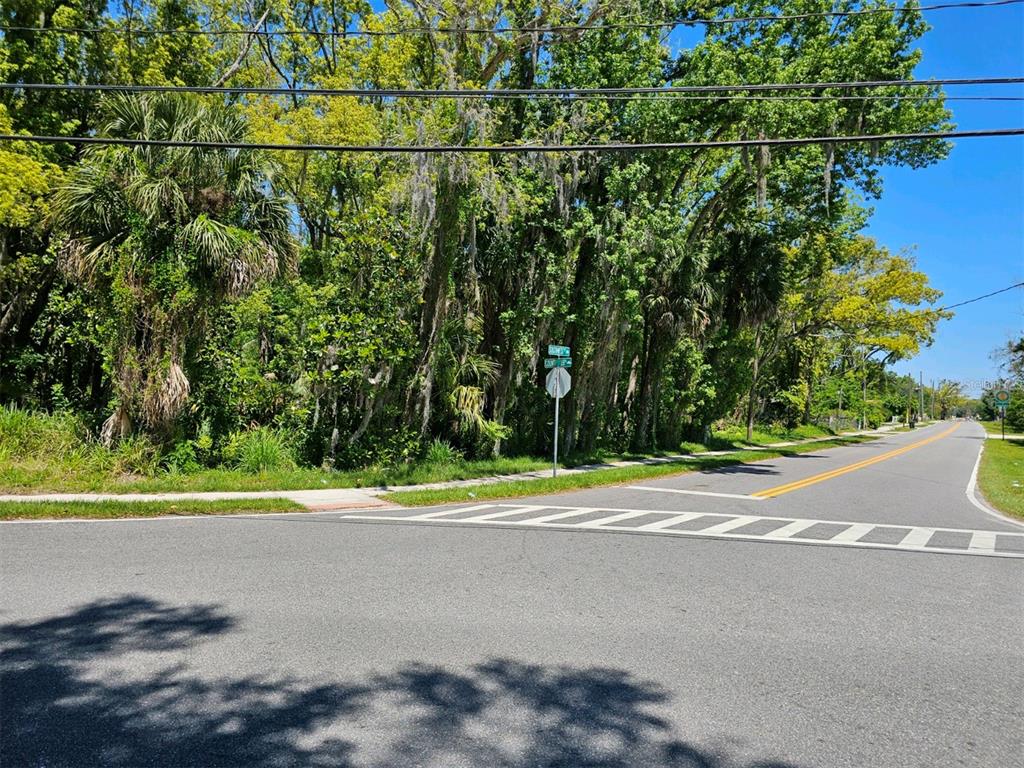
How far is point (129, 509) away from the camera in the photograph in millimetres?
9938

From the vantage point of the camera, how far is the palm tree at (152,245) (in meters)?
12.7

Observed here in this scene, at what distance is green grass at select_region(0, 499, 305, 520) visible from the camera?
9406 mm

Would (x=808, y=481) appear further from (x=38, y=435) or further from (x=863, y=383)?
(x=863, y=383)

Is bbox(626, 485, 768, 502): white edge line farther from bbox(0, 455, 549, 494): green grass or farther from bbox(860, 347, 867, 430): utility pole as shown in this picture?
bbox(860, 347, 867, 430): utility pole

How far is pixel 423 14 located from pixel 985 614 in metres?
19.3

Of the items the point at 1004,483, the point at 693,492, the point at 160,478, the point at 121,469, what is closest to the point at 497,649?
the point at 160,478

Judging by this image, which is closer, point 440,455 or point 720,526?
point 720,526

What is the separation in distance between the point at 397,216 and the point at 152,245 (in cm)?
524

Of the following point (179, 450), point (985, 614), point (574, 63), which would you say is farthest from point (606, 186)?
point (985, 614)

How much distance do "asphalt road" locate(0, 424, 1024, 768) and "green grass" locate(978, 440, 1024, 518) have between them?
661 cm

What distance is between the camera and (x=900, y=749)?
11.8 ft

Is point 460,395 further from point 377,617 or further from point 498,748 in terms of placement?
point 498,748

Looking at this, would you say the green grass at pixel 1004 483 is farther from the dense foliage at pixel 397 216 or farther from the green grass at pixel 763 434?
the green grass at pixel 763 434

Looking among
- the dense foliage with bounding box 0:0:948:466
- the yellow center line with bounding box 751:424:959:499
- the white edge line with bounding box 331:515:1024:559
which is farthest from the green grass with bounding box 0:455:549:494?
the yellow center line with bounding box 751:424:959:499
